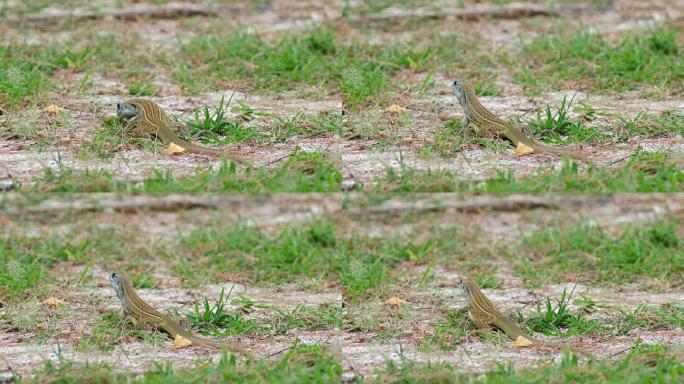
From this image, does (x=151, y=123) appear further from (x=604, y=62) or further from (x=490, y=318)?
(x=604, y=62)

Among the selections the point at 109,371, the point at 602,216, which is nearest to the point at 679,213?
the point at 602,216

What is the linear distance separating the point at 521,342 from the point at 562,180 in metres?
0.94

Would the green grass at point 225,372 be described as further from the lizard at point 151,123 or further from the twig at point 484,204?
the twig at point 484,204

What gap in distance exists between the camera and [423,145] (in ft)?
23.4

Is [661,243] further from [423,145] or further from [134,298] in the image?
[134,298]

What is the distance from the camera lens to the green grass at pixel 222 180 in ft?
21.9

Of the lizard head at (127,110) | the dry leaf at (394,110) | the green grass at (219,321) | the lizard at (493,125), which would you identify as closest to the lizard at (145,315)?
the green grass at (219,321)

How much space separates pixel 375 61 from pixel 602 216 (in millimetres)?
2147

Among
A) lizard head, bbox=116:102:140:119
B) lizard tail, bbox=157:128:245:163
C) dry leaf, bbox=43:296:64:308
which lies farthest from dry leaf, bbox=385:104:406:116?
dry leaf, bbox=43:296:64:308

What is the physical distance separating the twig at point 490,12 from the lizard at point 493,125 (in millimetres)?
1427

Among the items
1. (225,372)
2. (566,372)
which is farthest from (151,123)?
(566,372)

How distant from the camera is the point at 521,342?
6547mm

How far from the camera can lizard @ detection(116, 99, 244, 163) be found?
6.96 m

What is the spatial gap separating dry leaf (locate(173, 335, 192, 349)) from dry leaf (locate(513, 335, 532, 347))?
1.77m
